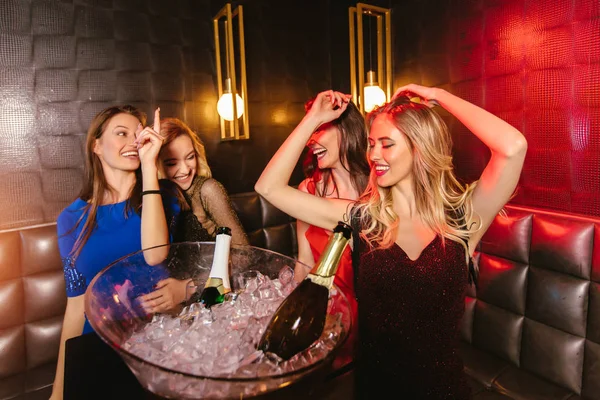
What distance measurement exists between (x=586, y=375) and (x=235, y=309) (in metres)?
1.99

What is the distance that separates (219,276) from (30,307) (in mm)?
1946

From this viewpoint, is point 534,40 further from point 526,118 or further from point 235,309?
point 235,309

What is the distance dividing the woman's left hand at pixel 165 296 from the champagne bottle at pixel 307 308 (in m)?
0.26

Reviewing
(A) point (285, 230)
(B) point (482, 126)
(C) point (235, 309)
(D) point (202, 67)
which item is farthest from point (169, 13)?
(C) point (235, 309)

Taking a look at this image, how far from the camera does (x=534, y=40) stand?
2.47m

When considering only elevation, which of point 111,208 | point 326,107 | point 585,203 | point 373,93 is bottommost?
point 585,203

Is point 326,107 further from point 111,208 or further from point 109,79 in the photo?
point 109,79

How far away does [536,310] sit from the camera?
2252 millimetres

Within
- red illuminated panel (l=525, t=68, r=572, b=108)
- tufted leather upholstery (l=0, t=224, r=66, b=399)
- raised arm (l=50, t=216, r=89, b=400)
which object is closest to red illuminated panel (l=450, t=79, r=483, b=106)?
red illuminated panel (l=525, t=68, r=572, b=108)

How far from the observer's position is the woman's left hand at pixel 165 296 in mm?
978

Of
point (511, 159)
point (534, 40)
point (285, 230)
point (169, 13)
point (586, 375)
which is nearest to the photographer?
point (511, 159)

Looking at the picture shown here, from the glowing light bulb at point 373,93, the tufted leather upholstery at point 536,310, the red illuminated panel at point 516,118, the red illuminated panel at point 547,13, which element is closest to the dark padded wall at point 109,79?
the glowing light bulb at point 373,93

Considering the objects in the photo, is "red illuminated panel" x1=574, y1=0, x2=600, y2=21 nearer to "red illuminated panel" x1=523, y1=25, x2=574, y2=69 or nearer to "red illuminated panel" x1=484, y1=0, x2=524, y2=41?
"red illuminated panel" x1=523, y1=25, x2=574, y2=69

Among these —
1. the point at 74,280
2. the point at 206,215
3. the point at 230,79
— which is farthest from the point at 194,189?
the point at 230,79
